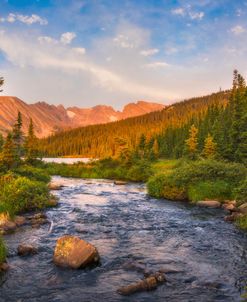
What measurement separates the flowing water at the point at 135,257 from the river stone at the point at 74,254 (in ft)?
1.18

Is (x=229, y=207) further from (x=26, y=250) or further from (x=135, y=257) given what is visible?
(x=26, y=250)

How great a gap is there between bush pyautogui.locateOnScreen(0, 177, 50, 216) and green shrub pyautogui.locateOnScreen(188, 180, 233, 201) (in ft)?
48.3

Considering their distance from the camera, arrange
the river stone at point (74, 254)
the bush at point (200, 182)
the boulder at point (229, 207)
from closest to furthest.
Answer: the river stone at point (74, 254), the boulder at point (229, 207), the bush at point (200, 182)

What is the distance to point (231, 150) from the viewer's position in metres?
51.3

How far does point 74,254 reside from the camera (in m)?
14.9

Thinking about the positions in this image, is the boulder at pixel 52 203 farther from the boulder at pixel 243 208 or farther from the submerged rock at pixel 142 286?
the submerged rock at pixel 142 286

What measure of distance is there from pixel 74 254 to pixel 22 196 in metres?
13.9

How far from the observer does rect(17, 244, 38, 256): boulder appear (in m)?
16.2

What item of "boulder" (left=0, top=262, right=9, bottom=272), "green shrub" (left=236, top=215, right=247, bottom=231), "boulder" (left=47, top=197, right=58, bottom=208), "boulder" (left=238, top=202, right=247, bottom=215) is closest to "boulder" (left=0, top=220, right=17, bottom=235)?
"boulder" (left=0, top=262, right=9, bottom=272)

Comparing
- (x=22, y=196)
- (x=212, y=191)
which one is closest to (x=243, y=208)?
(x=212, y=191)

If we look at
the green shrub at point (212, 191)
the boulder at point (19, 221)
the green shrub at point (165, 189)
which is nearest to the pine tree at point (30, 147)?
the green shrub at point (165, 189)

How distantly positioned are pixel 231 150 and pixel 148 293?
42.6 metres

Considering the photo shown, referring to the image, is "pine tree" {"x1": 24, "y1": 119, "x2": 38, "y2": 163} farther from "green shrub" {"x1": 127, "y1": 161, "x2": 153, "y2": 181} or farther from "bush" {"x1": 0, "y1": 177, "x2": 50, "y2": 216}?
"bush" {"x1": 0, "y1": 177, "x2": 50, "y2": 216}

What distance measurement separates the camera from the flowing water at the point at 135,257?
1236cm
